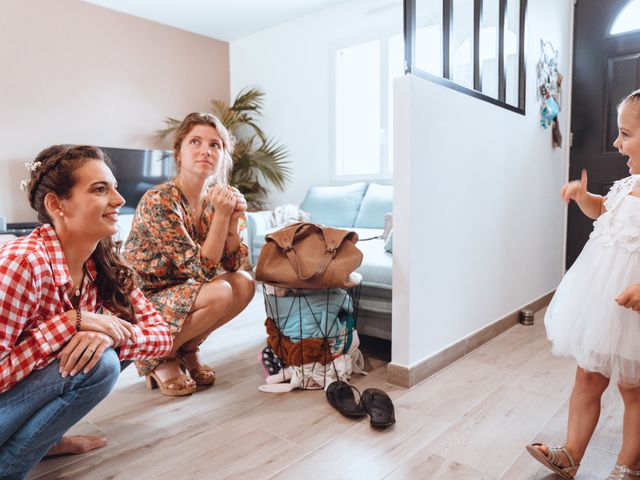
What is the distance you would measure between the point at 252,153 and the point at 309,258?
11.2 ft

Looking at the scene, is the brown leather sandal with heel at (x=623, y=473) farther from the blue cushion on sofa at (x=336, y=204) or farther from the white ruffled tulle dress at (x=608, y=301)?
the blue cushion on sofa at (x=336, y=204)

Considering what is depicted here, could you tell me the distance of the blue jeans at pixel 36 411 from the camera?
3.30ft

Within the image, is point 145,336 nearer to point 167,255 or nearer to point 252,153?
point 167,255

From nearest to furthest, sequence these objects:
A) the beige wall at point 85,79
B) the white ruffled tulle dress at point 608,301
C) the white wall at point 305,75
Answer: the white ruffled tulle dress at point 608,301 < the beige wall at point 85,79 < the white wall at point 305,75

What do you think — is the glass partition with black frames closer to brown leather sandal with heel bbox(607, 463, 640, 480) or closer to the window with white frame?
brown leather sandal with heel bbox(607, 463, 640, 480)

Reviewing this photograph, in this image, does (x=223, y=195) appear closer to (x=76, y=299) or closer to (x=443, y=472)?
(x=76, y=299)

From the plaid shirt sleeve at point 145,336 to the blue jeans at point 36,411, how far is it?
0.42 feet

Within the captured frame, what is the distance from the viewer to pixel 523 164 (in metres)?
2.63

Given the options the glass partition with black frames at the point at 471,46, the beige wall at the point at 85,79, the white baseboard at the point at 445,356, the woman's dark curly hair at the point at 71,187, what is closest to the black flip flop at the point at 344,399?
the white baseboard at the point at 445,356

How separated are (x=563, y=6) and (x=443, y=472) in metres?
3.15

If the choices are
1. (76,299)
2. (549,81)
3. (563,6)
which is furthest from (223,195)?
(563,6)

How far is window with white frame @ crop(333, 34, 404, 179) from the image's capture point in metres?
4.11

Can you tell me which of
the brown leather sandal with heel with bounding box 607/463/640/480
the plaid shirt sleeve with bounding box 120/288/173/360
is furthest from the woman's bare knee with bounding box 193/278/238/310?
the brown leather sandal with heel with bounding box 607/463/640/480

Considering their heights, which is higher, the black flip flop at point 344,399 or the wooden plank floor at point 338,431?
the black flip flop at point 344,399
